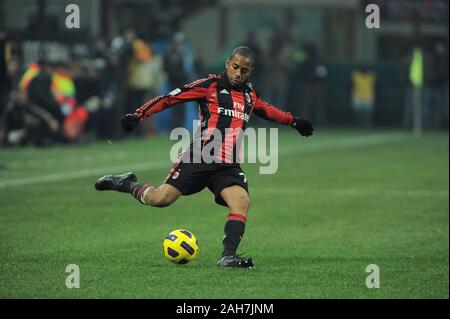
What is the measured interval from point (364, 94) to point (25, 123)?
1272cm

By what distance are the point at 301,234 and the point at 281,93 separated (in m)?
21.3

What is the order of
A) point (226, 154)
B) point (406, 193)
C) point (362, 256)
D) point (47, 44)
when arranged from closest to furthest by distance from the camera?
point (226, 154)
point (362, 256)
point (406, 193)
point (47, 44)

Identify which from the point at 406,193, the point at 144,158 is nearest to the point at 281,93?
the point at 144,158

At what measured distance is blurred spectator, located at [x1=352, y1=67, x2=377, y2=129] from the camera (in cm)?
3409

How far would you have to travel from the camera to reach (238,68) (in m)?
10.4

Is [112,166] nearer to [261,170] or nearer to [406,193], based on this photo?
[261,170]

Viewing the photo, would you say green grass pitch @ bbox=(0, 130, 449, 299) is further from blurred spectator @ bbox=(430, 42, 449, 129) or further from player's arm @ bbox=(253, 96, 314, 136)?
blurred spectator @ bbox=(430, 42, 449, 129)

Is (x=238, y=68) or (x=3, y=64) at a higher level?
(x=3, y=64)

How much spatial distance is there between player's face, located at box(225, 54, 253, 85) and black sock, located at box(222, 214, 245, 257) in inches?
47.7

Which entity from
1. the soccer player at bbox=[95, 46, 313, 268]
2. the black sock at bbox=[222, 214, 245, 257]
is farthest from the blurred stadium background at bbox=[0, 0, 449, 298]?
the soccer player at bbox=[95, 46, 313, 268]

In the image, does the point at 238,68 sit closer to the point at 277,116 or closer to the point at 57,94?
the point at 277,116

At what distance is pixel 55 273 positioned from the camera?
980 centimetres

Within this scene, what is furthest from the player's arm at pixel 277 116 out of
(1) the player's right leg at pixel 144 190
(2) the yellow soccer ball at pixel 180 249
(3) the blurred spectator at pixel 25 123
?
(3) the blurred spectator at pixel 25 123

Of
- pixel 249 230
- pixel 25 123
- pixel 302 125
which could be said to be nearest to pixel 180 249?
pixel 302 125
